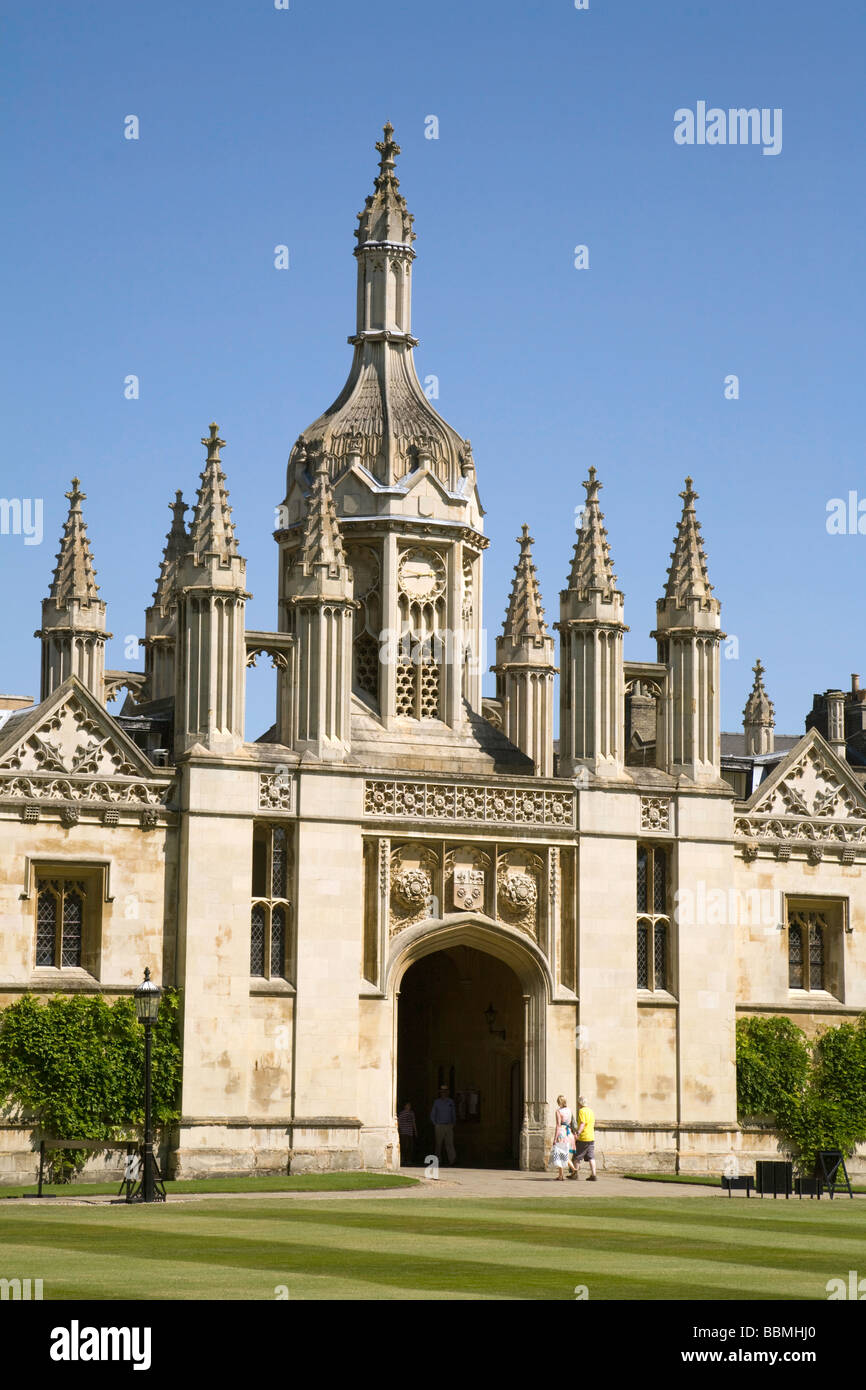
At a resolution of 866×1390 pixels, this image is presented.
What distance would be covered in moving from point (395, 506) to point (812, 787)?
1082 cm

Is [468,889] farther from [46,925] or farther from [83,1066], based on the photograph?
[83,1066]

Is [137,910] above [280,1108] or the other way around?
above

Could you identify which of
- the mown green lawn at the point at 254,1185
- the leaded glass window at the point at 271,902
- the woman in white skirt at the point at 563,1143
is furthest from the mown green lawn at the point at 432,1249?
the leaded glass window at the point at 271,902

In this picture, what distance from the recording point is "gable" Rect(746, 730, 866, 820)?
47.8 m

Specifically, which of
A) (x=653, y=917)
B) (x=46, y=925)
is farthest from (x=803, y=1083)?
(x=46, y=925)

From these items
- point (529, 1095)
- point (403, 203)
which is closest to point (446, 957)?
point (529, 1095)

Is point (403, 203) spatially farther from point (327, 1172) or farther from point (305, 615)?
point (327, 1172)

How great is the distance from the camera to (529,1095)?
145ft

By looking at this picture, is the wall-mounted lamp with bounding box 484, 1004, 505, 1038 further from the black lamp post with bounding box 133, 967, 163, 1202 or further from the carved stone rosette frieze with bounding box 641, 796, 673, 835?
the black lamp post with bounding box 133, 967, 163, 1202

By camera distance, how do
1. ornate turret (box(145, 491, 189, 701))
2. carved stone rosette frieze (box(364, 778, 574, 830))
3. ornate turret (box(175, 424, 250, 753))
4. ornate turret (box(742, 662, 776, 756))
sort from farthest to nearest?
ornate turret (box(742, 662, 776, 756)) < ornate turret (box(145, 491, 189, 701)) < carved stone rosette frieze (box(364, 778, 574, 830)) < ornate turret (box(175, 424, 250, 753))

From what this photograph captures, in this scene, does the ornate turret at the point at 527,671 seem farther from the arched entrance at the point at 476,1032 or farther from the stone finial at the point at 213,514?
the stone finial at the point at 213,514

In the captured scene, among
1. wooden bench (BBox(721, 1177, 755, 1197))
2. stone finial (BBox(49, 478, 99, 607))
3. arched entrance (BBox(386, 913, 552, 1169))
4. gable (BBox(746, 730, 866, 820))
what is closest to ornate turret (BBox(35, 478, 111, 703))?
stone finial (BBox(49, 478, 99, 607))

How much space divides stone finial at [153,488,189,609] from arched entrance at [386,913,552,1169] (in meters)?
10.2
